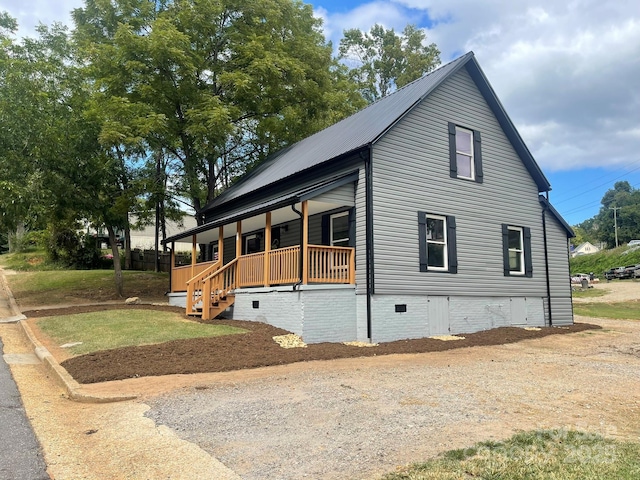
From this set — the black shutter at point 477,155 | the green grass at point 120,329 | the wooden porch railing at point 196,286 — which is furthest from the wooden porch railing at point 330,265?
the black shutter at point 477,155

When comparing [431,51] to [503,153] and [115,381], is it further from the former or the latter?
[115,381]

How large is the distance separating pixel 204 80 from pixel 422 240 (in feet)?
47.5

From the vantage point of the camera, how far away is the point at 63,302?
2094 cm

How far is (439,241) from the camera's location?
1420cm

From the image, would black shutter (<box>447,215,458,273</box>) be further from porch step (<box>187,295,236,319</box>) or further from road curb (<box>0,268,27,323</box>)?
road curb (<box>0,268,27,323</box>)

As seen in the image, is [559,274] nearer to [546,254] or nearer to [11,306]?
[546,254]

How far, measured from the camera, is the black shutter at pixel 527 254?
1633 centimetres

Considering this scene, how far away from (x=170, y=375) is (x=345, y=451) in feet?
15.5

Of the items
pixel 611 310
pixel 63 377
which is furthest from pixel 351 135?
pixel 611 310

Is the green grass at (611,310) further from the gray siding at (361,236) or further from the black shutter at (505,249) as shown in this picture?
the gray siding at (361,236)

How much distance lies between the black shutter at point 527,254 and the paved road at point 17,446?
1474cm

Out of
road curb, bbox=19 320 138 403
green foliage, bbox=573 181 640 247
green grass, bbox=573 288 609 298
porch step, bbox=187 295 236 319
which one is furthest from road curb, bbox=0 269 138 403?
green foliage, bbox=573 181 640 247

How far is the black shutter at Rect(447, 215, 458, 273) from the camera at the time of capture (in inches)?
558

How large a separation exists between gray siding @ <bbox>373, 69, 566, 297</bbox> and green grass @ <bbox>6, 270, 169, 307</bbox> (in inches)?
562
